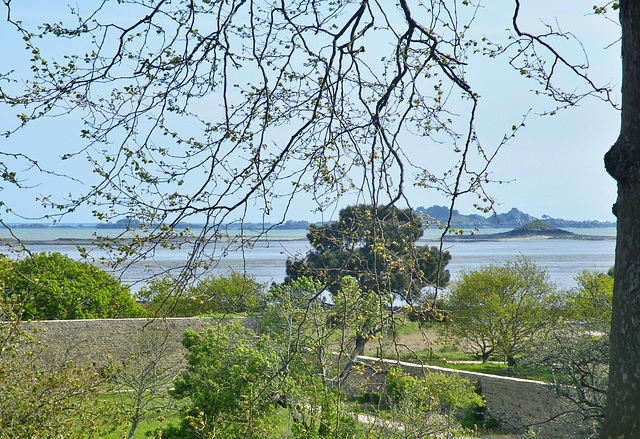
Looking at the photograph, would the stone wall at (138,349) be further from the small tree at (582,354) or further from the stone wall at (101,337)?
the small tree at (582,354)

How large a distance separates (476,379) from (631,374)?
1454 cm

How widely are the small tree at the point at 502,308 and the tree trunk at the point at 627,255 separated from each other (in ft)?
57.5

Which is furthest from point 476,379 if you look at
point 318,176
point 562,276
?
point 562,276

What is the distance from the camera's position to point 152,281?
2373 millimetres

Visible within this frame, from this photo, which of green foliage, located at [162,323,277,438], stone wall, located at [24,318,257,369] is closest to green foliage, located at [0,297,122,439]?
green foliage, located at [162,323,277,438]

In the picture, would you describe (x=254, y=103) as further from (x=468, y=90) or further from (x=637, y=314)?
(x=637, y=314)

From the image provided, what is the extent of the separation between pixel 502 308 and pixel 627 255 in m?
18.6

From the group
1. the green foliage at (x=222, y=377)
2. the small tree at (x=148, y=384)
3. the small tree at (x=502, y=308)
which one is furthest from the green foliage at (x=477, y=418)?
the small tree at (x=148, y=384)

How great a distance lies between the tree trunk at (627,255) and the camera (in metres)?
1.81

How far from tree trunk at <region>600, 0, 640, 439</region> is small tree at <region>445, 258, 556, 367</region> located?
17518 millimetres

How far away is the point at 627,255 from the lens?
6.13 feet

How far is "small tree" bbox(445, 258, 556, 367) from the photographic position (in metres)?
19.1

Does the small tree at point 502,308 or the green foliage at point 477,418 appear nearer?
the green foliage at point 477,418

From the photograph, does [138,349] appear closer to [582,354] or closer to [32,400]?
[32,400]
